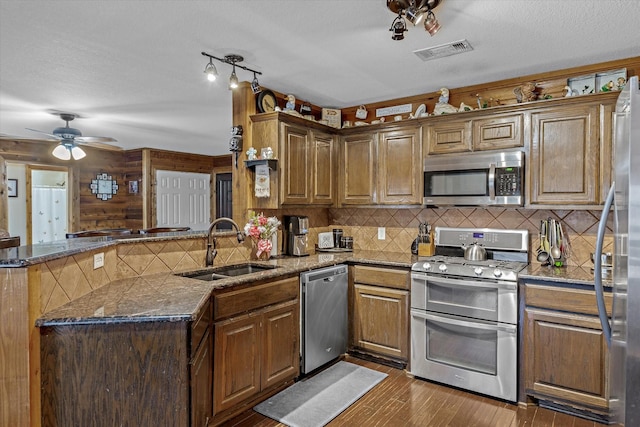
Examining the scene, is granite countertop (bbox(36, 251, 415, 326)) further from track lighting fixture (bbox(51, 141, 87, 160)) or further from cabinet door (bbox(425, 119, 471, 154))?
track lighting fixture (bbox(51, 141, 87, 160))

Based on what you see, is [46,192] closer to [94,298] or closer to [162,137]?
[162,137]

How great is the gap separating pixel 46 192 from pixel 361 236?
607 cm

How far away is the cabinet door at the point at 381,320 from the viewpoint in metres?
3.26

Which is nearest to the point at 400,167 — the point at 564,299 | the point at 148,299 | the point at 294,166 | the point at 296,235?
the point at 294,166

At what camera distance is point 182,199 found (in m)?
7.59

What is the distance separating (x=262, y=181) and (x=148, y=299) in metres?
1.57

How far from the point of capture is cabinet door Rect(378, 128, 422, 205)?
356 cm

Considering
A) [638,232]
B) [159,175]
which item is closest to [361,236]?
[638,232]

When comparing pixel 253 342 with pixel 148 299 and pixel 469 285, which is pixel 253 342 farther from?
pixel 469 285

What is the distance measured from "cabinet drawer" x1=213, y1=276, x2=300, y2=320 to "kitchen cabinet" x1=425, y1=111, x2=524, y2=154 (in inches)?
68.0

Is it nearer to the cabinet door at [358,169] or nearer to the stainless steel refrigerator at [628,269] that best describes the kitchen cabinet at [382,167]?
the cabinet door at [358,169]

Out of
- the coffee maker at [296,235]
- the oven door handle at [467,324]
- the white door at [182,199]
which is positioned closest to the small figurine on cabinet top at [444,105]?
the coffee maker at [296,235]

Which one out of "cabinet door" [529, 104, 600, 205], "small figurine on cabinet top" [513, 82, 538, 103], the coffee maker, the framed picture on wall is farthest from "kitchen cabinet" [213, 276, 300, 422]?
the framed picture on wall

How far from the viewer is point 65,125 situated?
5.15 meters
